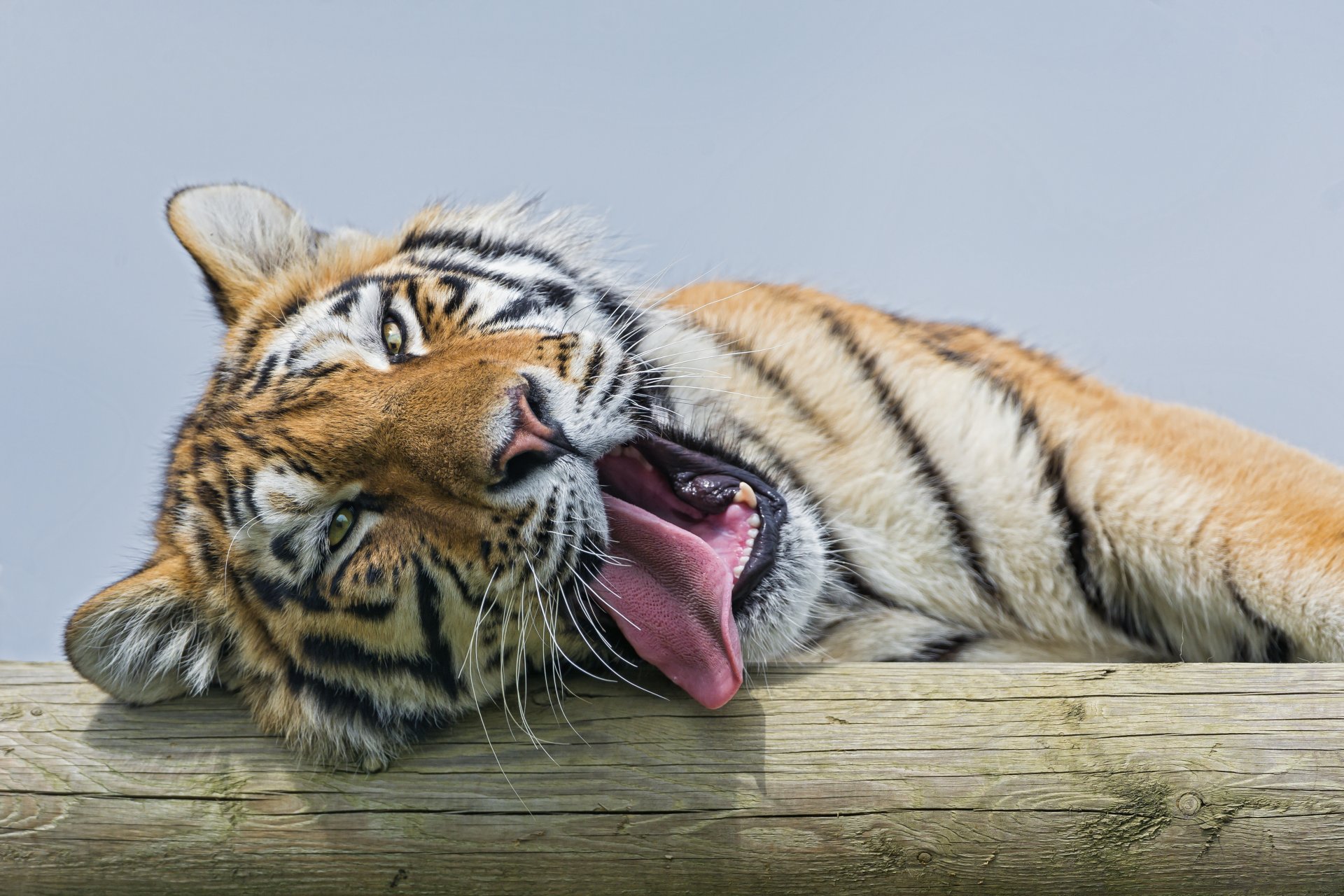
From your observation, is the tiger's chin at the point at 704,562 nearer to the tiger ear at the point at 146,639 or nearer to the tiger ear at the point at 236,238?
the tiger ear at the point at 146,639

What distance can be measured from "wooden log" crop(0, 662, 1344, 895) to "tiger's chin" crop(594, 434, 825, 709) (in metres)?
0.13

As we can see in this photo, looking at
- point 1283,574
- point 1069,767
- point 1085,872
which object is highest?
point 1283,574

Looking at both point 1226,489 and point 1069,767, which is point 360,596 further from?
point 1226,489

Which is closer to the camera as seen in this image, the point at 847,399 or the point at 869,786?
the point at 869,786

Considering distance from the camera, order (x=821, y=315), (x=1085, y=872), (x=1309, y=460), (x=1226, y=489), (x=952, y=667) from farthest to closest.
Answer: (x=821, y=315) → (x=1309, y=460) → (x=1226, y=489) → (x=952, y=667) → (x=1085, y=872)

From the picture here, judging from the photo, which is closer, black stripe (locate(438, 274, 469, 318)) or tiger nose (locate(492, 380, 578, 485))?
tiger nose (locate(492, 380, 578, 485))

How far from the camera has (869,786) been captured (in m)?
1.90

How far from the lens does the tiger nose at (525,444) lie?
6.64 feet

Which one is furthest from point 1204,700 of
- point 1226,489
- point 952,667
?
point 1226,489

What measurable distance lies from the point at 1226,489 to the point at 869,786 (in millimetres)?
1149

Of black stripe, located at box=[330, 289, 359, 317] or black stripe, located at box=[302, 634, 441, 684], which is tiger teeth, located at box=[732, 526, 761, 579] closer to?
black stripe, located at box=[302, 634, 441, 684]

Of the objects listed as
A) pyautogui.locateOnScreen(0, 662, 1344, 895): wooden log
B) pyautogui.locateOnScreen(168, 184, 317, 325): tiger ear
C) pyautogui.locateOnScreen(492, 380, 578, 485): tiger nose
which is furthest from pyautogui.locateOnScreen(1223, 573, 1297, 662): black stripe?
pyautogui.locateOnScreen(168, 184, 317, 325): tiger ear

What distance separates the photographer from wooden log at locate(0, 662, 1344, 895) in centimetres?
189

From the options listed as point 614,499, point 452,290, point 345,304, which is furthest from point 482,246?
point 614,499
